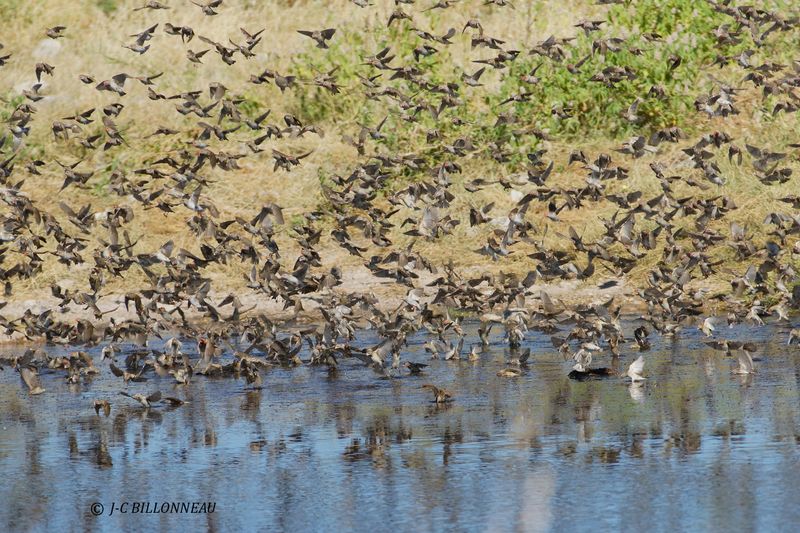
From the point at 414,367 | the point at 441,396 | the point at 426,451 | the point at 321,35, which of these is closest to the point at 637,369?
the point at 441,396

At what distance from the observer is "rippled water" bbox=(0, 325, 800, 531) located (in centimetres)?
633

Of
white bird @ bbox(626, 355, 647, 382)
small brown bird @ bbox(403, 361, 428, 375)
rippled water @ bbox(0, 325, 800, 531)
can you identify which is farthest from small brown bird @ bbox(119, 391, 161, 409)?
white bird @ bbox(626, 355, 647, 382)

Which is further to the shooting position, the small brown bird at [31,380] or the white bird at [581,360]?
the small brown bird at [31,380]

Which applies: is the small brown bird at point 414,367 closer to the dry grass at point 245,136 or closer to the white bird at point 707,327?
the white bird at point 707,327

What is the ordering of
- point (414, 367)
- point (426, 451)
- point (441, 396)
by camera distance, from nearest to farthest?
point (426, 451)
point (441, 396)
point (414, 367)

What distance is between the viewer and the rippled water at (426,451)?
633cm

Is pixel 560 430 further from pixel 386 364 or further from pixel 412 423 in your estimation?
pixel 386 364

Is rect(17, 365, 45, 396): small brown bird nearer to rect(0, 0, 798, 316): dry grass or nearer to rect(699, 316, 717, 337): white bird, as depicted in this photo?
rect(0, 0, 798, 316): dry grass

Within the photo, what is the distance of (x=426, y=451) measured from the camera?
7.45 m

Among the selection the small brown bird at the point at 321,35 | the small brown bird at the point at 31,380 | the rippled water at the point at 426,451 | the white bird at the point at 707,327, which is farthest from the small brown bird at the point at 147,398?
the white bird at the point at 707,327

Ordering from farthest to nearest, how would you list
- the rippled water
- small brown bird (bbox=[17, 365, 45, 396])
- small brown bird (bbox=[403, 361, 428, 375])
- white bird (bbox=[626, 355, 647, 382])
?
small brown bird (bbox=[403, 361, 428, 375]), small brown bird (bbox=[17, 365, 45, 396]), white bird (bbox=[626, 355, 647, 382]), the rippled water

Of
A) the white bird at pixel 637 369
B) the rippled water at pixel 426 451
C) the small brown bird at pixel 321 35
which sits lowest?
the rippled water at pixel 426 451

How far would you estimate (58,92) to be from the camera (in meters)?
18.0

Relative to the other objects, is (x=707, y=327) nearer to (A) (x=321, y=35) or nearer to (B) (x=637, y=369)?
(B) (x=637, y=369)
